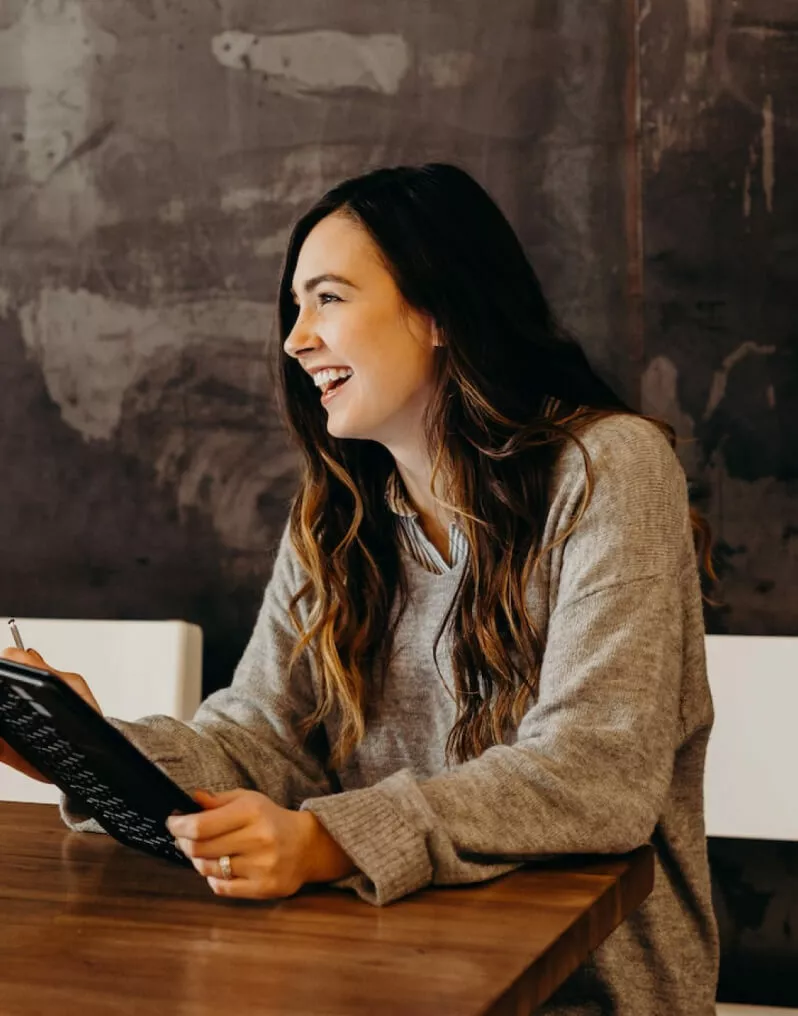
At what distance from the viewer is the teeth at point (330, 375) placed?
1573mm

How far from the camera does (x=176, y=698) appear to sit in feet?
7.00

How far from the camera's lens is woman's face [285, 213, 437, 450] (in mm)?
1534

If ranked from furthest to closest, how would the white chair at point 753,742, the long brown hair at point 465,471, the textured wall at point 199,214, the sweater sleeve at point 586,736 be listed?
the textured wall at point 199,214 → the white chair at point 753,742 → the long brown hair at point 465,471 → the sweater sleeve at point 586,736

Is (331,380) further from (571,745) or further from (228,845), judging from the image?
(228,845)

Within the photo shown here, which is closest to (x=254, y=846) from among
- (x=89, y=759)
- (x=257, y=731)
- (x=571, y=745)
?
(x=89, y=759)

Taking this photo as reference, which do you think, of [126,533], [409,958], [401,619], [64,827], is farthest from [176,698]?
[409,958]

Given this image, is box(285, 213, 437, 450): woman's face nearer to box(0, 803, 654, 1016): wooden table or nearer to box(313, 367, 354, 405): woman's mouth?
box(313, 367, 354, 405): woman's mouth

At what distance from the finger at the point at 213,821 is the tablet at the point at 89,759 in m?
0.02

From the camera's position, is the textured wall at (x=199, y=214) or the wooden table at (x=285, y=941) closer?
the wooden table at (x=285, y=941)

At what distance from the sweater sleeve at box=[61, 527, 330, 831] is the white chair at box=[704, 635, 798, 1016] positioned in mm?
687

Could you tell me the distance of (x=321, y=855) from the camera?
39.4 inches

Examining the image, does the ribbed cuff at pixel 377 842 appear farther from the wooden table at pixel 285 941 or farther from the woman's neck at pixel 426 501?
the woman's neck at pixel 426 501

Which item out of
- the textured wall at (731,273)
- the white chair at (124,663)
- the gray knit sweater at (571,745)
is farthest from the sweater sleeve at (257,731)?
the textured wall at (731,273)

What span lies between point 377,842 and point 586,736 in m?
0.24
